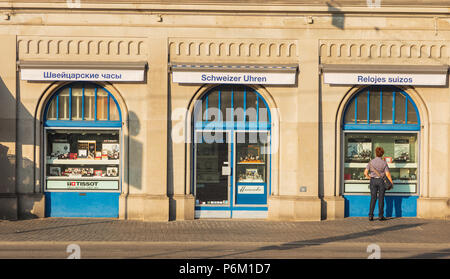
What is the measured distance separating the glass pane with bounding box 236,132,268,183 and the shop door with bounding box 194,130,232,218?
0.86 ft

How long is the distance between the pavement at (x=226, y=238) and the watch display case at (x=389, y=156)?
1001mm

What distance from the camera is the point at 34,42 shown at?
15.8 m

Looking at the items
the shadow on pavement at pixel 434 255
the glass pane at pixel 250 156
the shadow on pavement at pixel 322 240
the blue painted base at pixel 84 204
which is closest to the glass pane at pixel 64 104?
the blue painted base at pixel 84 204

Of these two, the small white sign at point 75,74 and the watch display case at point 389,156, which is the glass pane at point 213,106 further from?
the watch display case at point 389,156

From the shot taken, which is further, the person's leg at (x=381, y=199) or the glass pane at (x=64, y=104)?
the glass pane at (x=64, y=104)

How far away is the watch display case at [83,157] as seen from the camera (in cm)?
1625

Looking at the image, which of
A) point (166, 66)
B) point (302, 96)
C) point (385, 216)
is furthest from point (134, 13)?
point (385, 216)

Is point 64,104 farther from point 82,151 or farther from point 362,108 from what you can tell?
point 362,108

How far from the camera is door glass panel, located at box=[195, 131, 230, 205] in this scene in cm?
1625

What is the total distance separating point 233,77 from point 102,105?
337 centimetres

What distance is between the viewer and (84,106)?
16.2 m

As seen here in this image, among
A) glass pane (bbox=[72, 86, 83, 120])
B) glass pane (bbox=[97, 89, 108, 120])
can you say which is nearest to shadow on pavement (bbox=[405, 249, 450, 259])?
glass pane (bbox=[97, 89, 108, 120])

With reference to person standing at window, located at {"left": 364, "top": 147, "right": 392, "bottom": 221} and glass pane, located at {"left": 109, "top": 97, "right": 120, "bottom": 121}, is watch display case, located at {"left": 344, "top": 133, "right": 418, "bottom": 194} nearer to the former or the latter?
person standing at window, located at {"left": 364, "top": 147, "right": 392, "bottom": 221}

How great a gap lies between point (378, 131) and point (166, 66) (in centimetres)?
555
